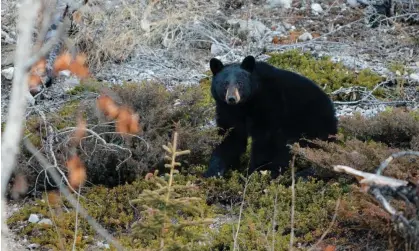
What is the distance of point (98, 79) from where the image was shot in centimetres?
954

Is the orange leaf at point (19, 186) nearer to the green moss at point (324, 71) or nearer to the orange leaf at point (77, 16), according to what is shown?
the orange leaf at point (77, 16)

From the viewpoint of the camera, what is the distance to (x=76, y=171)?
598 cm

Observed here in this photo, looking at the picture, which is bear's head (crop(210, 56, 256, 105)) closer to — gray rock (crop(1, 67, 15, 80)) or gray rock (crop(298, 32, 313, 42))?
gray rock (crop(1, 67, 15, 80))

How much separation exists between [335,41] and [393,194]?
7739 millimetres

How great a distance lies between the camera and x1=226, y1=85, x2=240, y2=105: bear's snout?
6.24m

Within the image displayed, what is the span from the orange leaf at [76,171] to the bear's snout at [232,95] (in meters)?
1.37

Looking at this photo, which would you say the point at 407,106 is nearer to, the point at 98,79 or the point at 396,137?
the point at 396,137

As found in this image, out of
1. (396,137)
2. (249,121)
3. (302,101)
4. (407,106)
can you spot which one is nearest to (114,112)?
(249,121)

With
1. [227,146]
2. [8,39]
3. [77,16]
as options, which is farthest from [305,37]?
[227,146]

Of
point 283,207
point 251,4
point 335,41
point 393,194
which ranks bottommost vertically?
point 283,207

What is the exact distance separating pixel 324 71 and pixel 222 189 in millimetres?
3467

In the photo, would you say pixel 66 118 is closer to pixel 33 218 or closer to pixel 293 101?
pixel 33 218

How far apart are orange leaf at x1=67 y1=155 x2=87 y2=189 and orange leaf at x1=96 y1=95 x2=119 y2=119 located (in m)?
0.60

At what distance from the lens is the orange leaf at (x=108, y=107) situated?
669 centimetres
